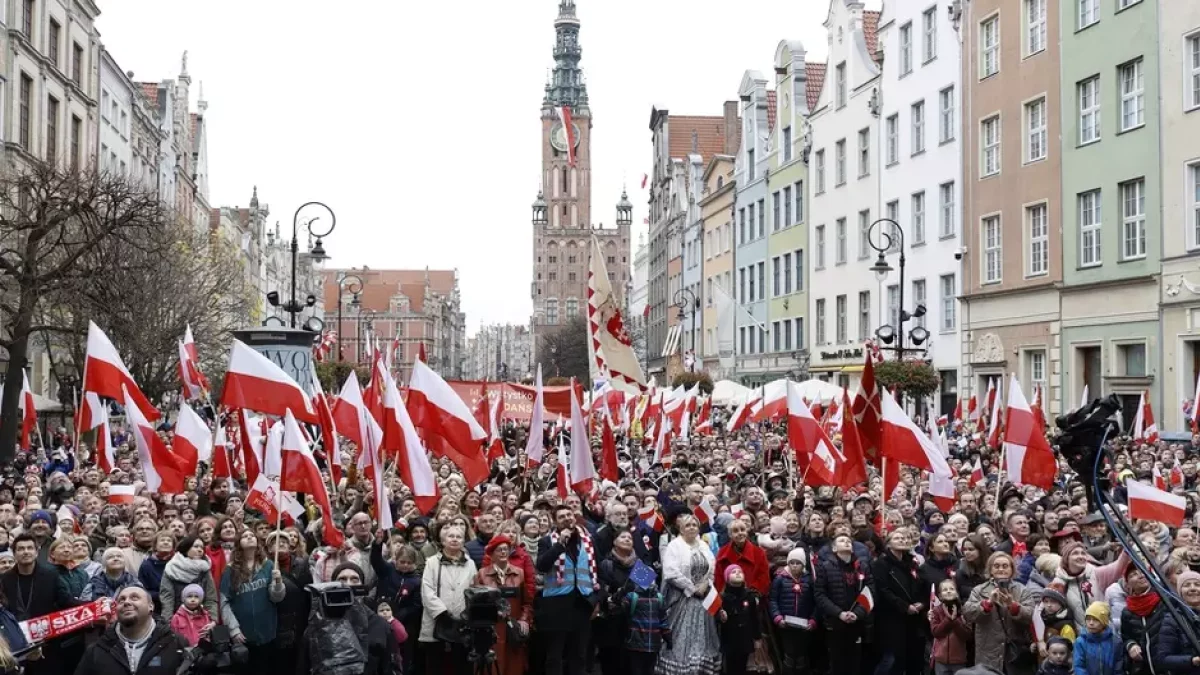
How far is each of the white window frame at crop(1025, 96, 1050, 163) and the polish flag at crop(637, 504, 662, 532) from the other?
2538cm

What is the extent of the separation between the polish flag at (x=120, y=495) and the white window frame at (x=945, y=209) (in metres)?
29.5

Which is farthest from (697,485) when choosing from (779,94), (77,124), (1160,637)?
(779,94)

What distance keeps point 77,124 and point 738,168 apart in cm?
2761

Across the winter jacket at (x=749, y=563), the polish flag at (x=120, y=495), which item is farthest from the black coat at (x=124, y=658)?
the polish flag at (x=120, y=495)

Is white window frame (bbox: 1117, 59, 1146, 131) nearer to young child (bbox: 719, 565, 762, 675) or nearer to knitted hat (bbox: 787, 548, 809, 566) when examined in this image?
knitted hat (bbox: 787, 548, 809, 566)

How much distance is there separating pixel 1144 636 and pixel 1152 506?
10.4 feet

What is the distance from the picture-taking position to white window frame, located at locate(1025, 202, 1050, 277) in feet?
117

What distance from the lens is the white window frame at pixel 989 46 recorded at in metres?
37.9

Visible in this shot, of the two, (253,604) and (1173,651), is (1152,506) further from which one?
(253,604)

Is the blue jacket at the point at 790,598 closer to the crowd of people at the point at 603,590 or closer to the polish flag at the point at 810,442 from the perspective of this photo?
the crowd of people at the point at 603,590

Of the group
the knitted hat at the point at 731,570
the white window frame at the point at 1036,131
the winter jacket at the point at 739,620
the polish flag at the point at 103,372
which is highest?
the white window frame at the point at 1036,131

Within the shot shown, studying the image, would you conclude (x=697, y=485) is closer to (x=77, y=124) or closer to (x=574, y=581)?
(x=574, y=581)

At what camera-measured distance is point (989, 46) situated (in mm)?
38531

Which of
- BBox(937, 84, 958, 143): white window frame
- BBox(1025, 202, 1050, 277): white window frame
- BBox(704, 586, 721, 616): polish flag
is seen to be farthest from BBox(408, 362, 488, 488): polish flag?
BBox(937, 84, 958, 143): white window frame
